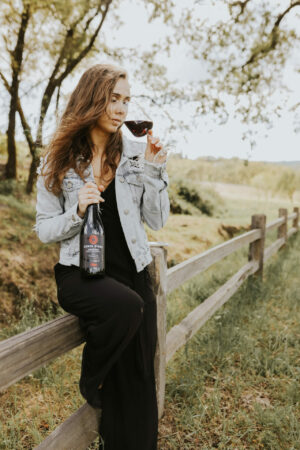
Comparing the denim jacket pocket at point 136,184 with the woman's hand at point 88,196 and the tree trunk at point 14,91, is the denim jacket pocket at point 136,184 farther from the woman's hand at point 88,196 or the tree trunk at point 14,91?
the tree trunk at point 14,91

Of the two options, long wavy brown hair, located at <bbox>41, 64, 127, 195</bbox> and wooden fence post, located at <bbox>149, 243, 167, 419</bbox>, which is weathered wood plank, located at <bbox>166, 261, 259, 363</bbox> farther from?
long wavy brown hair, located at <bbox>41, 64, 127, 195</bbox>

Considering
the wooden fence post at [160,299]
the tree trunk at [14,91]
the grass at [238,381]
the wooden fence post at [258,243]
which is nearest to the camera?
the wooden fence post at [160,299]

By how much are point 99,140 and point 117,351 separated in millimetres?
1137

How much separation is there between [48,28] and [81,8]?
0.92 m

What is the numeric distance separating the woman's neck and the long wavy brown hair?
0.04m

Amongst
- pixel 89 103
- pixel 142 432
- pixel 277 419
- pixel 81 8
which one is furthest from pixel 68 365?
pixel 81 8

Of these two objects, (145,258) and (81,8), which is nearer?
(145,258)

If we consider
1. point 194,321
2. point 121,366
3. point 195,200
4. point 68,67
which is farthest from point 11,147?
point 195,200

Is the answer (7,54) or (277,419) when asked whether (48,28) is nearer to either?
(7,54)

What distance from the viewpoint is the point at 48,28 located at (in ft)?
23.1

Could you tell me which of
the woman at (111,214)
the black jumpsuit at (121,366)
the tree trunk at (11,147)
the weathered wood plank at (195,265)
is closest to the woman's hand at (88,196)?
the woman at (111,214)

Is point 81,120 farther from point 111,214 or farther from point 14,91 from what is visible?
point 14,91

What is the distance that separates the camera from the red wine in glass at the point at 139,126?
6.07 ft

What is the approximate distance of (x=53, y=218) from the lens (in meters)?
1.68
